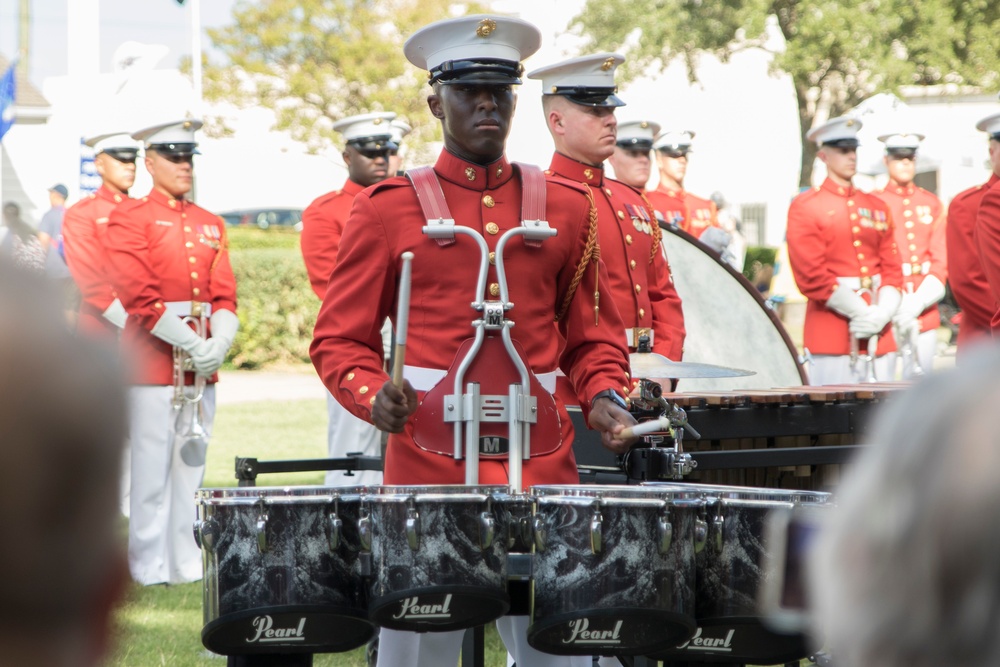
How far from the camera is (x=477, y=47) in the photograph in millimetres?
3801

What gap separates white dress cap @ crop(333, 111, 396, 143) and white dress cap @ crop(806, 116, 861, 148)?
2809 mm

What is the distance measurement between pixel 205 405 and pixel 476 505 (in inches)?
212

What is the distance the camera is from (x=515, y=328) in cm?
375

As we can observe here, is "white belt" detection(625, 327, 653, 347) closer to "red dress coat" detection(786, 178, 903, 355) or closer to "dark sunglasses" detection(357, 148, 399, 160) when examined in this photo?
"dark sunglasses" detection(357, 148, 399, 160)

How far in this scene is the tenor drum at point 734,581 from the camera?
2.90 meters

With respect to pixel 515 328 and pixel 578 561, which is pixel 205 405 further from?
pixel 578 561

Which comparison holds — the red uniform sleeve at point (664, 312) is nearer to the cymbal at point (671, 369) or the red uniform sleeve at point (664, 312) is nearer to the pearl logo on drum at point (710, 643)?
the cymbal at point (671, 369)

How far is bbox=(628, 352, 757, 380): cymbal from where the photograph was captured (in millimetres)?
4652

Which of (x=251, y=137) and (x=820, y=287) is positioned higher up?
(x=251, y=137)

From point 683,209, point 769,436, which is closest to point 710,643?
point 769,436

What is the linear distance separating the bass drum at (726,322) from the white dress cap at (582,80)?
1.42 metres

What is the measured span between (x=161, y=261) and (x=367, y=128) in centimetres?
169

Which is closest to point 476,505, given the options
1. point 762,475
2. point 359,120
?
point 762,475

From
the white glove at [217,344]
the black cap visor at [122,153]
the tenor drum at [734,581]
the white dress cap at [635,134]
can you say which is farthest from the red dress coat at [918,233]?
the tenor drum at [734,581]
